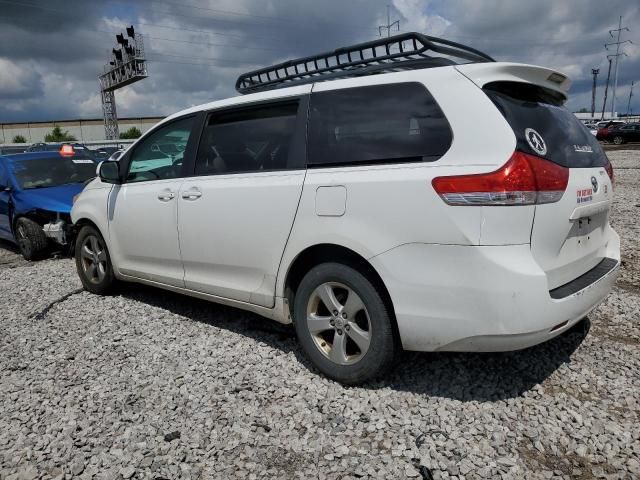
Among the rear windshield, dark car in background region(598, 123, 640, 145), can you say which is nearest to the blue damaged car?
the rear windshield

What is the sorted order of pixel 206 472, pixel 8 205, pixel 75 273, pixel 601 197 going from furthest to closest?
1. pixel 8 205
2. pixel 75 273
3. pixel 601 197
4. pixel 206 472

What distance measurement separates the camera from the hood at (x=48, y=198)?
23.7 feet

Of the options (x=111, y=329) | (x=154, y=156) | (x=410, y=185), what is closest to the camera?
(x=410, y=185)

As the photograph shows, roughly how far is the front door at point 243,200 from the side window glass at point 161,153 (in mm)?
286

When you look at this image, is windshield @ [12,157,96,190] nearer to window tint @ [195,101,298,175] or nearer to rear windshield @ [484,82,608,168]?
window tint @ [195,101,298,175]

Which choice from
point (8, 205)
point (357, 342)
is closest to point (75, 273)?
point (8, 205)

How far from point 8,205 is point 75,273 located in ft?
7.67

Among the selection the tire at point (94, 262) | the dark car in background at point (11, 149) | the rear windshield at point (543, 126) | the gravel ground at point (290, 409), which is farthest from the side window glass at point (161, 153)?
the dark car in background at point (11, 149)

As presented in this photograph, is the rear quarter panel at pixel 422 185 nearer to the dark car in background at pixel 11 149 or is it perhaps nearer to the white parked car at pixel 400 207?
the white parked car at pixel 400 207

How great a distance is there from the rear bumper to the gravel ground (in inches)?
18.7

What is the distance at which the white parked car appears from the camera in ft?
8.37

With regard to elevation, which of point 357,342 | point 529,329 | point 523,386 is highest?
point 529,329

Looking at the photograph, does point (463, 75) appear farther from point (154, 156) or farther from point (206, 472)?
point (154, 156)

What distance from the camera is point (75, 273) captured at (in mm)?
6395
